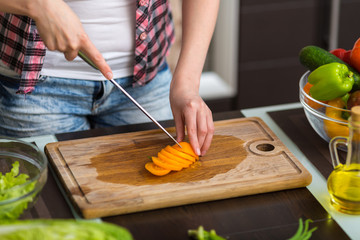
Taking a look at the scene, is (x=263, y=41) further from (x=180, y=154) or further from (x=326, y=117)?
(x=180, y=154)

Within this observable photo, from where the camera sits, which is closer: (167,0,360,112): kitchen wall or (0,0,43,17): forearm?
(0,0,43,17): forearm

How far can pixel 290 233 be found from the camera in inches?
45.1

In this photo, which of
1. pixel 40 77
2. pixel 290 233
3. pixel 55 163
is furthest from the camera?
pixel 40 77

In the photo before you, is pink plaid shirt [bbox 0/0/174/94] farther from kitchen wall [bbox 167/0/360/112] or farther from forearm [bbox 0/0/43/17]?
kitchen wall [bbox 167/0/360/112]

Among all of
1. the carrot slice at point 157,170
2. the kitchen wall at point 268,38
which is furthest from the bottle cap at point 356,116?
the kitchen wall at point 268,38

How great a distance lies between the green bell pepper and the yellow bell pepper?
0.02 m

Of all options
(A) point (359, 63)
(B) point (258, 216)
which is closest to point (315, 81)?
(A) point (359, 63)

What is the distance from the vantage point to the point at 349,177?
1.18 meters

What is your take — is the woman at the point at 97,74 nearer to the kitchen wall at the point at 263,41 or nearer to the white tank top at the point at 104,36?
the white tank top at the point at 104,36

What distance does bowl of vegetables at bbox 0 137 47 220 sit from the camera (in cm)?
109

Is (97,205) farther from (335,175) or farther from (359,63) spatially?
(359,63)

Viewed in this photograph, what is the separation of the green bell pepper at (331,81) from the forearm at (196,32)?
0.34 metres

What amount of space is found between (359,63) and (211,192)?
0.51 m

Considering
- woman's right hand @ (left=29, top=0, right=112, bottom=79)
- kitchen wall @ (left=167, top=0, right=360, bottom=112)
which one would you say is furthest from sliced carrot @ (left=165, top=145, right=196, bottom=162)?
kitchen wall @ (left=167, top=0, right=360, bottom=112)
